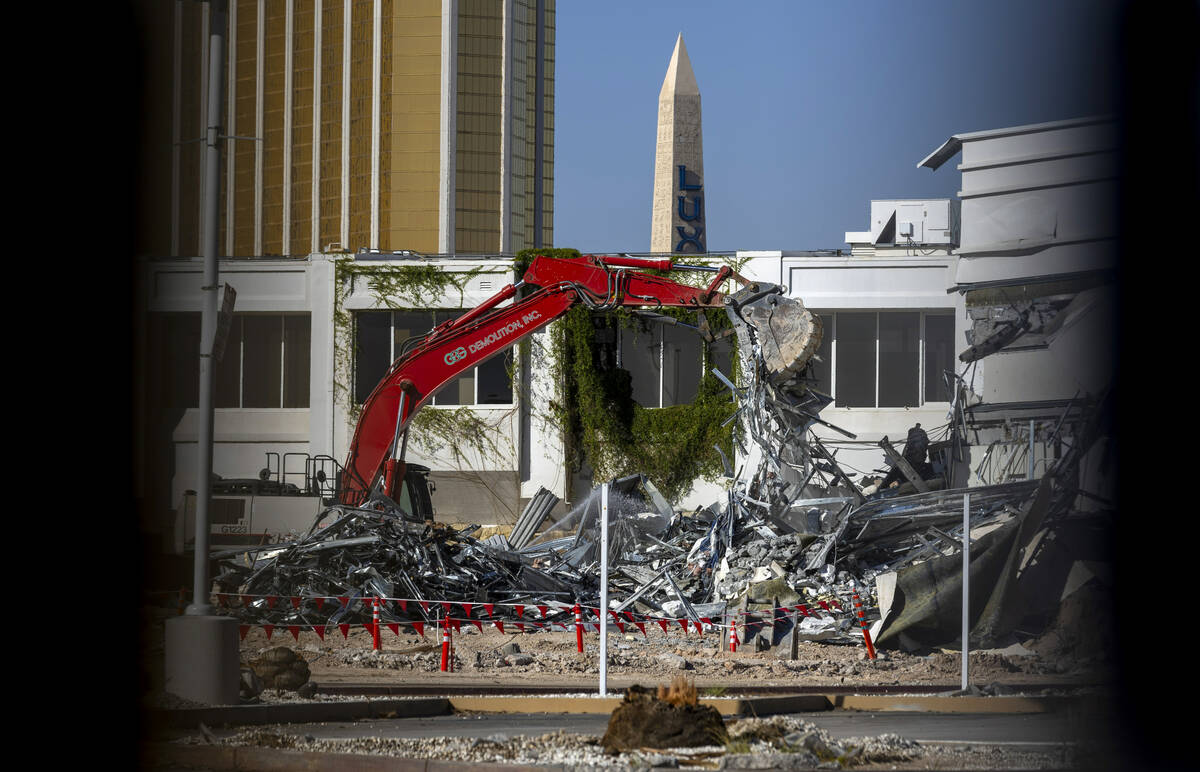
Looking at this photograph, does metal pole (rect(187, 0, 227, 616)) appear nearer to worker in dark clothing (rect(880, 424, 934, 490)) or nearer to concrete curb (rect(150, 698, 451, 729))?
concrete curb (rect(150, 698, 451, 729))

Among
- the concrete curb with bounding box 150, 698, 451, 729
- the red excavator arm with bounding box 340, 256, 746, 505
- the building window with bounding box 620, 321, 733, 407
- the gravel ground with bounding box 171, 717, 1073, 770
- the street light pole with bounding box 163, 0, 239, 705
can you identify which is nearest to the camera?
the gravel ground with bounding box 171, 717, 1073, 770

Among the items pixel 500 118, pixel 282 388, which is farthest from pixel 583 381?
pixel 500 118

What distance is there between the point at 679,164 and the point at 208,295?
196 feet

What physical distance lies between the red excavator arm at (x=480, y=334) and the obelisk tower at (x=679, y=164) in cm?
4617

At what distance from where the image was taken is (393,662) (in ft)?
49.8

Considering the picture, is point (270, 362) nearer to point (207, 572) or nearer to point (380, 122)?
point (207, 572)

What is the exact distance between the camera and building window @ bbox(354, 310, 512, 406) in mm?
37438

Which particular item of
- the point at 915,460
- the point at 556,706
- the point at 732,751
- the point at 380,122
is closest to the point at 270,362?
the point at 915,460

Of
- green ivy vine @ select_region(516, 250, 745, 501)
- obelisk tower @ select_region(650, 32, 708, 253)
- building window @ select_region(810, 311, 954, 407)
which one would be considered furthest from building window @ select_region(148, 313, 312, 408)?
obelisk tower @ select_region(650, 32, 708, 253)

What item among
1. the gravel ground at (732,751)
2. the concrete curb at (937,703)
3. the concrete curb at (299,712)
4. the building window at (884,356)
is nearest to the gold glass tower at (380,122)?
the building window at (884,356)

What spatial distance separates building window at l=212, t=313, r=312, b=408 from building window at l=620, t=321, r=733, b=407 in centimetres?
913

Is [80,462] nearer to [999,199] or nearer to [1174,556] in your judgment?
[1174,556]

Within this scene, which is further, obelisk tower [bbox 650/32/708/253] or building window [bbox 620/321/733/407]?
obelisk tower [bbox 650/32/708/253]

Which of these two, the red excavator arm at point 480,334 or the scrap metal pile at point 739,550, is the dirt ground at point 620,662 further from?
the red excavator arm at point 480,334
